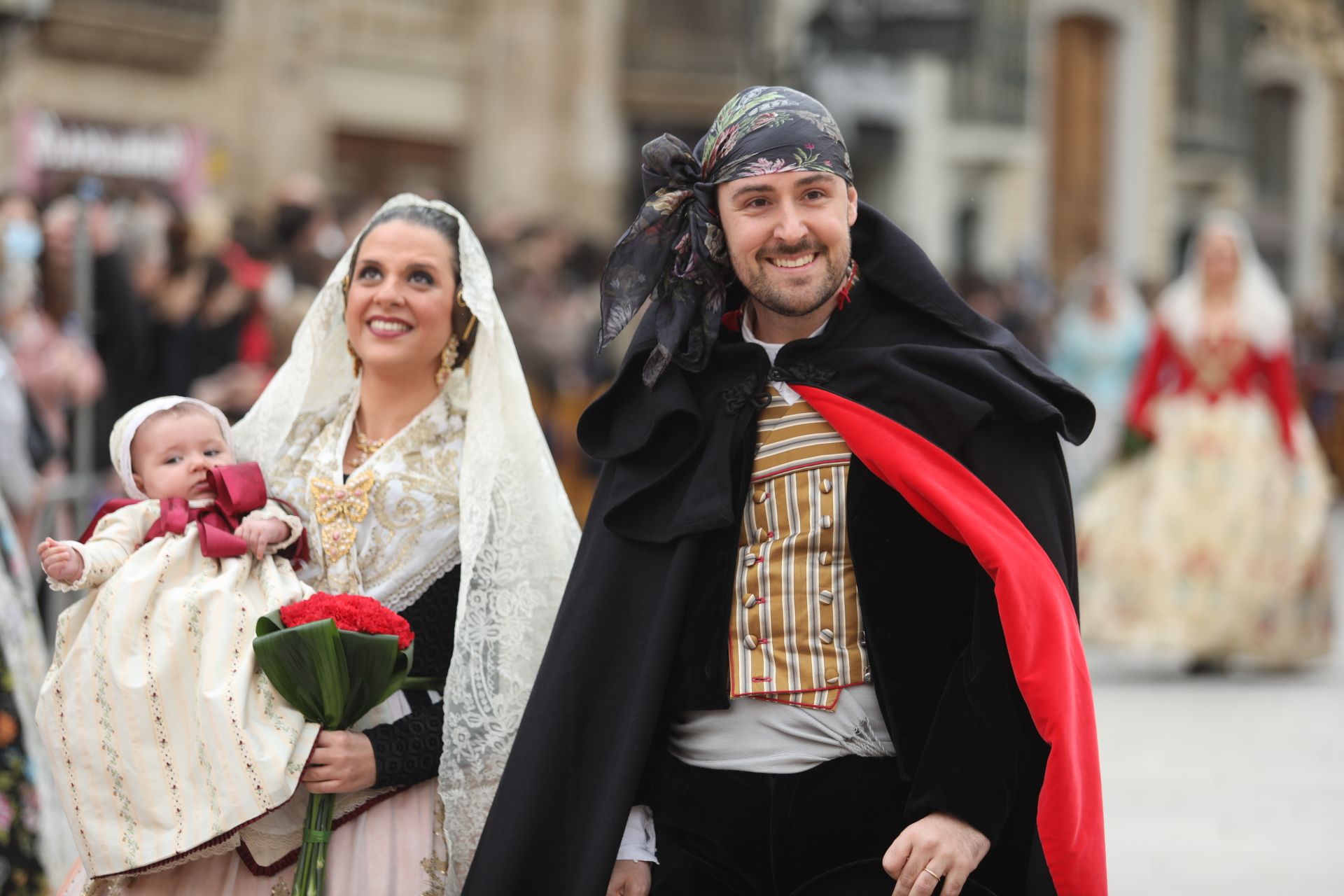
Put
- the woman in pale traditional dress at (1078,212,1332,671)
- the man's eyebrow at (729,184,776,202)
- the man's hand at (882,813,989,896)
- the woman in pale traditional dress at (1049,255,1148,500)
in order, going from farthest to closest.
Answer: the woman in pale traditional dress at (1049,255,1148,500)
the woman in pale traditional dress at (1078,212,1332,671)
the man's eyebrow at (729,184,776,202)
the man's hand at (882,813,989,896)

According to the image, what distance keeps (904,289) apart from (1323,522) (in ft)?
24.6

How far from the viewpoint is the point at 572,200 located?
19453 millimetres

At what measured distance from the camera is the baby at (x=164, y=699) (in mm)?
3439

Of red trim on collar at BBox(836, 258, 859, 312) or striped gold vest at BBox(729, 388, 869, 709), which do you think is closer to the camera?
striped gold vest at BBox(729, 388, 869, 709)

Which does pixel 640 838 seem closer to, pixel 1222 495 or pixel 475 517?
pixel 475 517

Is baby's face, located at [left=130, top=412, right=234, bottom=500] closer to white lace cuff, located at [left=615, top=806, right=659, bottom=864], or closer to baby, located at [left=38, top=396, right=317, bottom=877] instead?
baby, located at [left=38, top=396, right=317, bottom=877]

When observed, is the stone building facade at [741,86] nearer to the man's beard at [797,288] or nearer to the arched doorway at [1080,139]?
the arched doorway at [1080,139]

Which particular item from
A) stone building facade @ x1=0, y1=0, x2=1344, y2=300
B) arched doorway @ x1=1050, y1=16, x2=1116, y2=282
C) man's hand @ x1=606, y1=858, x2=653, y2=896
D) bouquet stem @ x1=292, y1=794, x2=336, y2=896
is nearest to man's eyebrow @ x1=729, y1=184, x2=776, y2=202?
man's hand @ x1=606, y1=858, x2=653, y2=896

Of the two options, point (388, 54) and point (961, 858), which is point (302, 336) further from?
point (388, 54)

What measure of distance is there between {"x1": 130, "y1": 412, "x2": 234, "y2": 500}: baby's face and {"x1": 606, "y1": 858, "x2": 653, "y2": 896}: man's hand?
1.07 metres

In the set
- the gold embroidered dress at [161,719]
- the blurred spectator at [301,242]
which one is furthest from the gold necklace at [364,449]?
Answer: the blurred spectator at [301,242]

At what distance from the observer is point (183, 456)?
3.71 meters

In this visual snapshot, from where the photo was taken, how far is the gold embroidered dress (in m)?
3.44

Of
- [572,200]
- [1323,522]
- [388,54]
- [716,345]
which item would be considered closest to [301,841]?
Result: [716,345]
